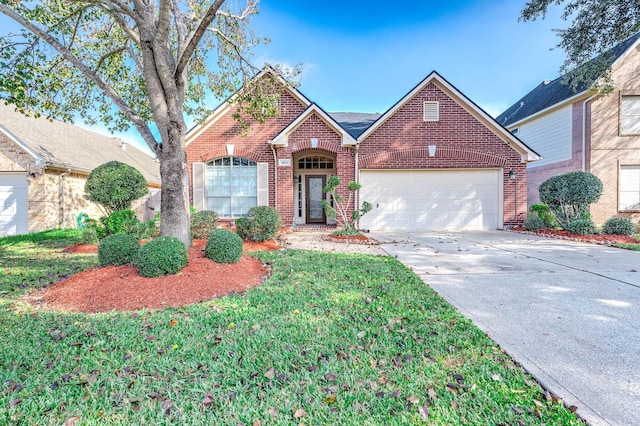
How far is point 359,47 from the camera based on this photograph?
12781 millimetres

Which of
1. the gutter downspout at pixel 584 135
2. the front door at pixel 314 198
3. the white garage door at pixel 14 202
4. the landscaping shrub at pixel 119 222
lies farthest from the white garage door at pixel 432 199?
the white garage door at pixel 14 202

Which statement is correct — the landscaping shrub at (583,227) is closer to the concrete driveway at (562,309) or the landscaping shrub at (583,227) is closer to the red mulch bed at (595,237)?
the red mulch bed at (595,237)

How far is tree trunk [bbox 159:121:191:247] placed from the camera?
519 cm

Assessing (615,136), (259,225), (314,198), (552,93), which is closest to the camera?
(259,225)

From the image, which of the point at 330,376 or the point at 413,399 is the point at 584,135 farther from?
the point at 330,376

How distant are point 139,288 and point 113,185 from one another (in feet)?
14.5

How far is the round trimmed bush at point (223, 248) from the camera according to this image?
513 centimetres

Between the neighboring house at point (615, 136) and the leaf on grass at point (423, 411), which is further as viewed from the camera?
the neighboring house at point (615, 136)

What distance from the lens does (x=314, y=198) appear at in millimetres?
13414

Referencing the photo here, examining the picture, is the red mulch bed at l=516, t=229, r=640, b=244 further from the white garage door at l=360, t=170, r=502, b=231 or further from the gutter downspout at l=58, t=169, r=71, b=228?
the gutter downspout at l=58, t=169, r=71, b=228

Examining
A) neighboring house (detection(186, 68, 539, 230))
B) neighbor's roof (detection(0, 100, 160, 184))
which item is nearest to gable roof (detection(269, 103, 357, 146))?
neighboring house (detection(186, 68, 539, 230))

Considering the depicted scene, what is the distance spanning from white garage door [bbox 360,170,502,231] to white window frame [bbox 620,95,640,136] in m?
6.46

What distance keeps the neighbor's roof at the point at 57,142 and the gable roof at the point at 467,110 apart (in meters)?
8.93

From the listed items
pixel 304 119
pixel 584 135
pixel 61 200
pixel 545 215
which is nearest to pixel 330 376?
pixel 304 119
